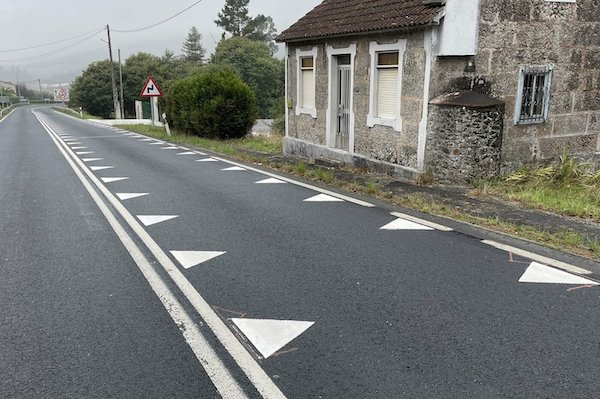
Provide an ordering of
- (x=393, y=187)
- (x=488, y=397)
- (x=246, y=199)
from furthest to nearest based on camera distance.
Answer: (x=393, y=187) < (x=246, y=199) < (x=488, y=397)

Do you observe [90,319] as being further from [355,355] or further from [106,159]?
[106,159]

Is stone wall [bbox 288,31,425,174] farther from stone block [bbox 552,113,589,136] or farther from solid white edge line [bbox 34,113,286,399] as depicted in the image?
solid white edge line [bbox 34,113,286,399]

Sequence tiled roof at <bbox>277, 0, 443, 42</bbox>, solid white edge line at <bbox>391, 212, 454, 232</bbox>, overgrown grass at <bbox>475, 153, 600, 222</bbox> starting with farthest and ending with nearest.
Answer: tiled roof at <bbox>277, 0, 443, 42</bbox> < overgrown grass at <bbox>475, 153, 600, 222</bbox> < solid white edge line at <bbox>391, 212, 454, 232</bbox>

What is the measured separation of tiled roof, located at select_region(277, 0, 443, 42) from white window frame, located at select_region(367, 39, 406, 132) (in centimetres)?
40

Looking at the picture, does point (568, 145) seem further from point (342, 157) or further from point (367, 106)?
point (342, 157)

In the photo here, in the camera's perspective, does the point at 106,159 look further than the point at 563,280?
Yes

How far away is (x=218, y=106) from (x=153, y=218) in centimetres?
1360

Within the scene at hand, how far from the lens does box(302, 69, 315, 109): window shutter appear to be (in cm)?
1427

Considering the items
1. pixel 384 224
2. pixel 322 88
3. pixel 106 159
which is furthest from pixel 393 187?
pixel 106 159

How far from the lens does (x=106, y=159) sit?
48.8ft

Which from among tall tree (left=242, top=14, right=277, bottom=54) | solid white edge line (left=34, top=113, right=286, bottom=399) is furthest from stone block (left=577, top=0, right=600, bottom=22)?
tall tree (left=242, top=14, right=277, bottom=54)

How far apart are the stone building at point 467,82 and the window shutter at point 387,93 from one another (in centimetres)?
2

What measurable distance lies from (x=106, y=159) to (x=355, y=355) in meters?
12.9

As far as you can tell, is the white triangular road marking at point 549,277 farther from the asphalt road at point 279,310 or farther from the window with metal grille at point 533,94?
the window with metal grille at point 533,94
